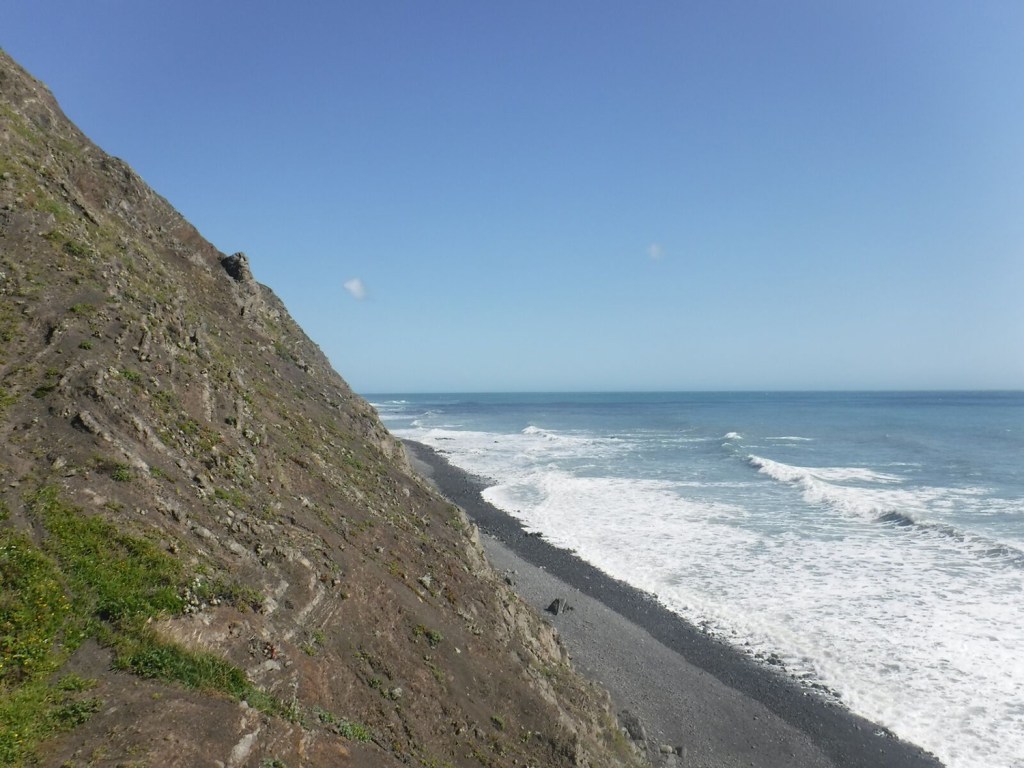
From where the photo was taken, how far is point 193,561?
10.2 metres

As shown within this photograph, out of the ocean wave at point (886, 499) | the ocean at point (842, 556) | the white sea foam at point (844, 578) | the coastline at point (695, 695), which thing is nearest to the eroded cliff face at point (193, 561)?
the coastline at point (695, 695)

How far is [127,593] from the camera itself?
877cm

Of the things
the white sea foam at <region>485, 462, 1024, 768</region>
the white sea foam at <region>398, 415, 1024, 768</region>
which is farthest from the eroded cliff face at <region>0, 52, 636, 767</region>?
the white sea foam at <region>398, 415, 1024, 768</region>

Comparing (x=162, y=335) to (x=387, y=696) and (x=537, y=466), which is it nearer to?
(x=387, y=696)

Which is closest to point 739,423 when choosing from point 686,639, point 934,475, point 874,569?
point 934,475

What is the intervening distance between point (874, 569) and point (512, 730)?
25.7m

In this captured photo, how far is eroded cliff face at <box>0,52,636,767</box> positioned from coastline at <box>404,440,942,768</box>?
3.32 m

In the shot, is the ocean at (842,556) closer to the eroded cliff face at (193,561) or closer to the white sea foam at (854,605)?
the white sea foam at (854,605)

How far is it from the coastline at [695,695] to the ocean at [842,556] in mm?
1055

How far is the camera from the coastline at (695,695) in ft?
57.0

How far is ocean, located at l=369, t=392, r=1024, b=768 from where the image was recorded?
20250mm

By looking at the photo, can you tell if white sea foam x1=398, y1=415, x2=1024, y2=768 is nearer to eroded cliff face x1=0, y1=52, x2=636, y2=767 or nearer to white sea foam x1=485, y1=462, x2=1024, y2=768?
white sea foam x1=485, y1=462, x2=1024, y2=768

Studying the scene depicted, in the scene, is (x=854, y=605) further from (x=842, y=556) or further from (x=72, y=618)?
(x=72, y=618)

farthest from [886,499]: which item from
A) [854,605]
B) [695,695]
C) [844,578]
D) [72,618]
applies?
[72,618]
